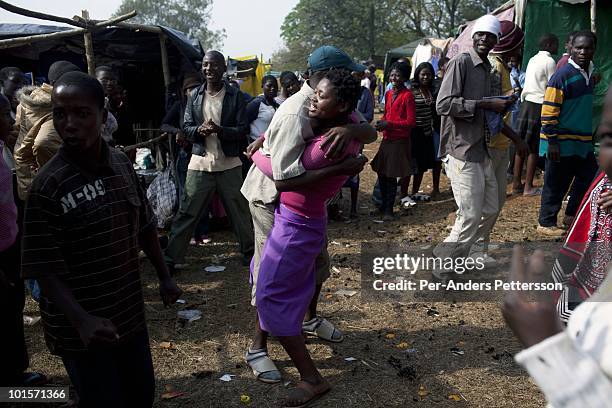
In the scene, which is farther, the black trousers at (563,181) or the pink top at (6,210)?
the black trousers at (563,181)

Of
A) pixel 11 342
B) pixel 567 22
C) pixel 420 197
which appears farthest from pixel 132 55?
pixel 567 22

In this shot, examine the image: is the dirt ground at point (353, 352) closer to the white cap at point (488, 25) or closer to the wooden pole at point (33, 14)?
the white cap at point (488, 25)

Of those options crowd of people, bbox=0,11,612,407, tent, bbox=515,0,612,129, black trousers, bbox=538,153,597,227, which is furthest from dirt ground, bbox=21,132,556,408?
tent, bbox=515,0,612,129

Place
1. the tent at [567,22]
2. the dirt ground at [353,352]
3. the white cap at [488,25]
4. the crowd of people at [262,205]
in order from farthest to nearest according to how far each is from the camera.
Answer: the tent at [567,22], the white cap at [488,25], the dirt ground at [353,352], the crowd of people at [262,205]

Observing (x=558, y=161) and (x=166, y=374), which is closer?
(x=166, y=374)

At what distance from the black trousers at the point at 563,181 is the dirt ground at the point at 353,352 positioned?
6.99 feet

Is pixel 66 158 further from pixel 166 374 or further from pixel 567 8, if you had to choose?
pixel 567 8

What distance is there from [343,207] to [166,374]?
471cm

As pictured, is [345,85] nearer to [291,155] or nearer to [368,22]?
[291,155]

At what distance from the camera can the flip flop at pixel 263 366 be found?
3.39m

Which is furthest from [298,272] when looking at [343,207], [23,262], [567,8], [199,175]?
[567,8]

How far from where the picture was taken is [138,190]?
2516 millimetres

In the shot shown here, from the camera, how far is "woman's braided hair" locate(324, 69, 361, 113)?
9.23ft

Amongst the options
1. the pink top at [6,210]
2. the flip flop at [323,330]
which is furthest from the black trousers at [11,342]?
the flip flop at [323,330]
